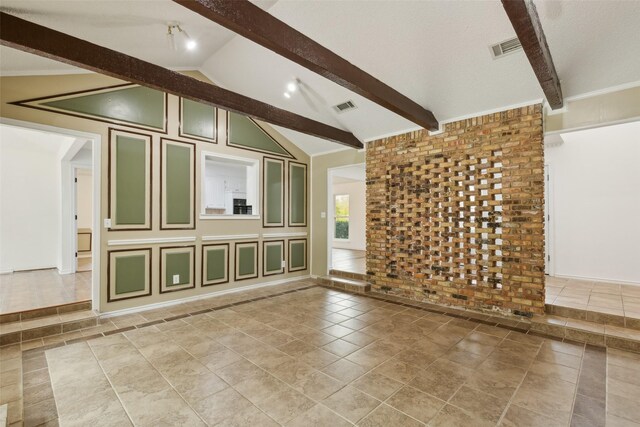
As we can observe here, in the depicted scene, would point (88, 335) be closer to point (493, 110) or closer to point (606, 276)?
point (493, 110)

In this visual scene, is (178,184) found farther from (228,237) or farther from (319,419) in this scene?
(319,419)

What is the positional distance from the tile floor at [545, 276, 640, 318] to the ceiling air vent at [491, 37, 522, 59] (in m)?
2.92

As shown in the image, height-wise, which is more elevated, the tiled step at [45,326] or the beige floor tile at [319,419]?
the tiled step at [45,326]

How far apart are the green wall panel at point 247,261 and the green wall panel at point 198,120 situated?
1.96 metres

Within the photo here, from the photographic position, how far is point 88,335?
325 centimetres

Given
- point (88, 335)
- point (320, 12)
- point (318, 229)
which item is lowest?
point (88, 335)

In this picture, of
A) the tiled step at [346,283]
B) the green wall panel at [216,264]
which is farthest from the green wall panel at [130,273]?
the tiled step at [346,283]

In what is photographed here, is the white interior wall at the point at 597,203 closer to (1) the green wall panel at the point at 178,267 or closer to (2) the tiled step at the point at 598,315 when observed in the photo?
(2) the tiled step at the point at 598,315

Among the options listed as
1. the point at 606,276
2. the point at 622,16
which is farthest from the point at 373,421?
the point at 606,276

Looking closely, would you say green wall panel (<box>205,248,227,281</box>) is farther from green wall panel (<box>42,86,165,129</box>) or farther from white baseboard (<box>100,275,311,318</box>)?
green wall panel (<box>42,86,165,129</box>)

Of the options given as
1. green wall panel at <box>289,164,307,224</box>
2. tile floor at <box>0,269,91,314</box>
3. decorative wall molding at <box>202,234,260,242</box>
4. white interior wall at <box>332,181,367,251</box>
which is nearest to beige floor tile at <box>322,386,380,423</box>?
decorative wall molding at <box>202,234,260,242</box>

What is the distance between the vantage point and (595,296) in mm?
3932

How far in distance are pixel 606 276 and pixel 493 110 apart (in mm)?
3526

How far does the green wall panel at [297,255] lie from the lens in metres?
5.97
